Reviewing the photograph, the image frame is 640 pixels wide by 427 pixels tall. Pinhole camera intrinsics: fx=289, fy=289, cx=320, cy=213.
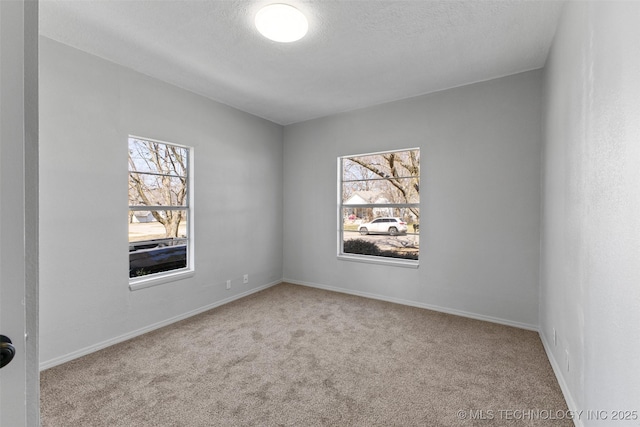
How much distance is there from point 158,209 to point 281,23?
2.33 metres

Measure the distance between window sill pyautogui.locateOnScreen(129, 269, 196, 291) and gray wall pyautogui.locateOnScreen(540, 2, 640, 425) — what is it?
356 centimetres

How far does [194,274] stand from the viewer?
3.51 m

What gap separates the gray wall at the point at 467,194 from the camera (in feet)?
10.0

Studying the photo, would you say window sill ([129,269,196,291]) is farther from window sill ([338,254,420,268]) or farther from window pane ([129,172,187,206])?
window sill ([338,254,420,268])

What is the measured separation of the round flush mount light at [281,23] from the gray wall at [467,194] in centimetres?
202

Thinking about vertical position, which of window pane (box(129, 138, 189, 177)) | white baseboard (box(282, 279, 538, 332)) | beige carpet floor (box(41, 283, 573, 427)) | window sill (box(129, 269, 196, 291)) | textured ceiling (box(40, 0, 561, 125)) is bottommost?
beige carpet floor (box(41, 283, 573, 427))

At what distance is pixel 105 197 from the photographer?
273 cm

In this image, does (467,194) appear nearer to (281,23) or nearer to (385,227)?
(385,227)

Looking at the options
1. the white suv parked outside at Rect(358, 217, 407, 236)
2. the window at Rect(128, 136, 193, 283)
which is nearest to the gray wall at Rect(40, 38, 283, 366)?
the window at Rect(128, 136, 193, 283)

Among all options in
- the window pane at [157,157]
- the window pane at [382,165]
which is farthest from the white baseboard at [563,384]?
the window pane at [157,157]

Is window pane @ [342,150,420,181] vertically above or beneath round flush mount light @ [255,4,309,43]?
beneath

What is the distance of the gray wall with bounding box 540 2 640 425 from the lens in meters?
1.14

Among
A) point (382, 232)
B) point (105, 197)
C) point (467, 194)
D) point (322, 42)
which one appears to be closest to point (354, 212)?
point (382, 232)

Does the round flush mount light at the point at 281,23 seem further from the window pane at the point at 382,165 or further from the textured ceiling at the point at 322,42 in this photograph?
the window pane at the point at 382,165
